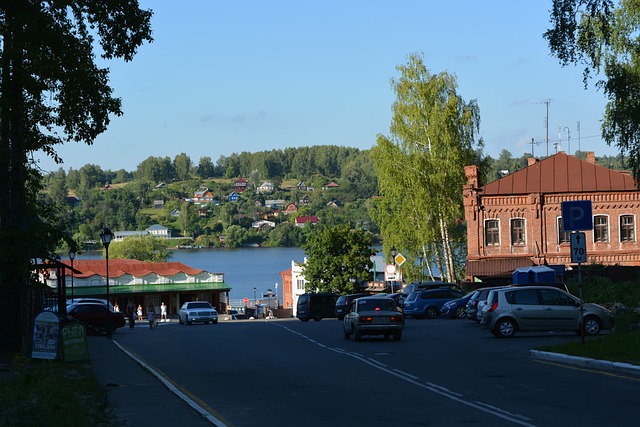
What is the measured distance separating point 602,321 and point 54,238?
17047 millimetres

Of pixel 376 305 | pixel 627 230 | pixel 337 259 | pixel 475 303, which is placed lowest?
pixel 475 303

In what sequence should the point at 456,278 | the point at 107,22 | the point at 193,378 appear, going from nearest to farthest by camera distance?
the point at 193,378 < the point at 107,22 < the point at 456,278

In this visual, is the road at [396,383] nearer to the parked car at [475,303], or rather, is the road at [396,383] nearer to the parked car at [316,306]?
the parked car at [475,303]

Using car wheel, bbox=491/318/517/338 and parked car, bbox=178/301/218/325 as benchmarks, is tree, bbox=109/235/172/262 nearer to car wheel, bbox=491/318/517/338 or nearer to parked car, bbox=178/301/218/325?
parked car, bbox=178/301/218/325

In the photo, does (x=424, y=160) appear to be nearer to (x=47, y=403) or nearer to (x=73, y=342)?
(x=73, y=342)

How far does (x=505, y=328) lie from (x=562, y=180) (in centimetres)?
3699

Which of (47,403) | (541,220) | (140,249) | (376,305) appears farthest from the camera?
(140,249)

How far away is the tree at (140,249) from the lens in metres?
155

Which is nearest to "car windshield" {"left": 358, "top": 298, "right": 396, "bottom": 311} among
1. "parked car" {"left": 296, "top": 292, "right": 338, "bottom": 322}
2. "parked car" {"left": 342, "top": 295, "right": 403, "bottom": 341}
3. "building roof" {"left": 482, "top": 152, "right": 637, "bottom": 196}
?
"parked car" {"left": 342, "top": 295, "right": 403, "bottom": 341}

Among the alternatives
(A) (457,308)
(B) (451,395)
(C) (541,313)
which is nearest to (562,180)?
(A) (457,308)

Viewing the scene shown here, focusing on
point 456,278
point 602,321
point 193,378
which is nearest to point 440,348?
point 602,321

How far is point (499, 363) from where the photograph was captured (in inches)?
923

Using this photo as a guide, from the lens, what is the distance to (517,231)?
217 feet

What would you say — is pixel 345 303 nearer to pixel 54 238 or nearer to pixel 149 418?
pixel 54 238
